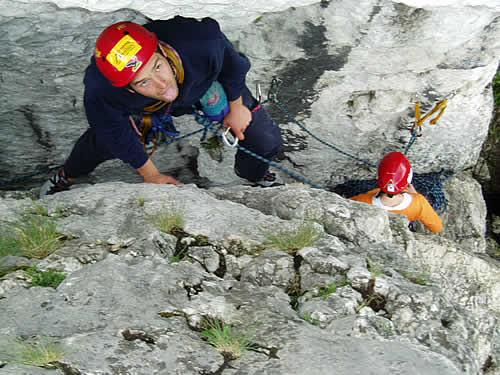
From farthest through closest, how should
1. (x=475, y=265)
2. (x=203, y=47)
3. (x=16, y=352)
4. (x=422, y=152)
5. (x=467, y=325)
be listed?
1. (x=422, y=152)
2. (x=475, y=265)
3. (x=203, y=47)
4. (x=467, y=325)
5. (x=16, y=352)

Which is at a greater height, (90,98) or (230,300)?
(90,98)

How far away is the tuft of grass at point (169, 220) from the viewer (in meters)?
3.29

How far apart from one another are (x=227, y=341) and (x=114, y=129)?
174 centimetres

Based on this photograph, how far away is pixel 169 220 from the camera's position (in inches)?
130

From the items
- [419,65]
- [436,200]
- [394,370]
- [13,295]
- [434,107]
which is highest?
[419,65]

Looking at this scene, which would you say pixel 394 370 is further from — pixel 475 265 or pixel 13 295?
pixel 475 265

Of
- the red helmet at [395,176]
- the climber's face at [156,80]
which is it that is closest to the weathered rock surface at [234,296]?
the climber's face at [156,80]

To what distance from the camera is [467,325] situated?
9.46ft

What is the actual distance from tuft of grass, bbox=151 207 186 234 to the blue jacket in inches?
24.3

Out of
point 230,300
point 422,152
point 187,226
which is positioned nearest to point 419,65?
point 422,152

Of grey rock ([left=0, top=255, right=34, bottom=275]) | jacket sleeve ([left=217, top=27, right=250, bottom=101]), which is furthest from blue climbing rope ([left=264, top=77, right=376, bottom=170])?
grey rock ([left=0, top=255, right=34, bottom=275])

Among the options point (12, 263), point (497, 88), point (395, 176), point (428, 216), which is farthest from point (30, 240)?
point (497, 88)

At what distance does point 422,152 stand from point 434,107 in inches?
30.8

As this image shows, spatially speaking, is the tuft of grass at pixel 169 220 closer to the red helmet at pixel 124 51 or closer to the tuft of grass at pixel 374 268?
the red helmet at pixel 124 51
